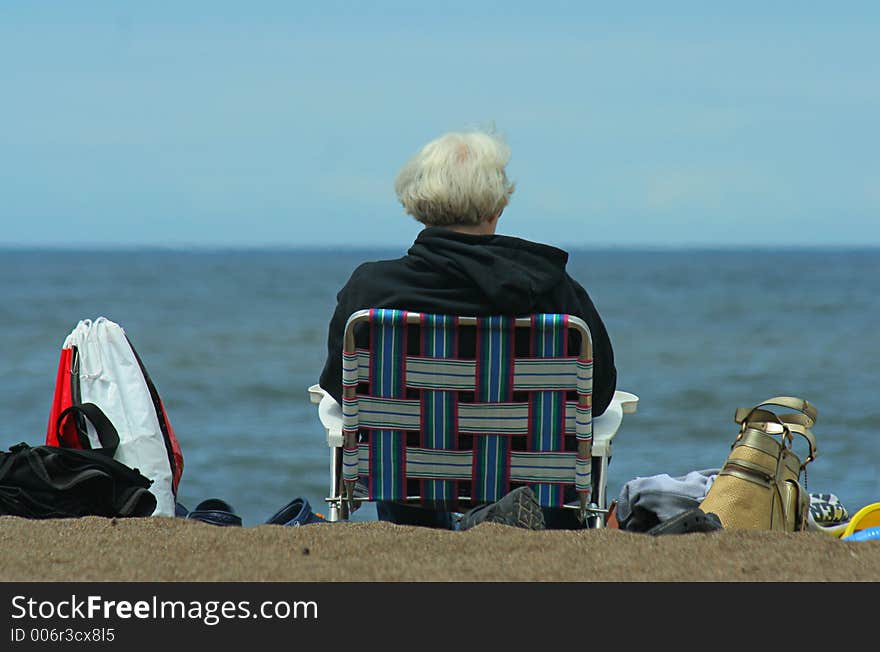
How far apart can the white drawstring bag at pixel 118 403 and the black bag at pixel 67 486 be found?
0.20m

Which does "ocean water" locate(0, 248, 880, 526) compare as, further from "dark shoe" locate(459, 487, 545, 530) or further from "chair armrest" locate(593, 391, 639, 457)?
"dark shoe" locate(459, 487, 545, 530)

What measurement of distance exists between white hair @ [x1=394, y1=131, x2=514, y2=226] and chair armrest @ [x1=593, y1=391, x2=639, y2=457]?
69 cm

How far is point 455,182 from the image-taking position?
3459 mm

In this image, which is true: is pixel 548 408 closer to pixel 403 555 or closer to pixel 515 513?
pixel 515 513

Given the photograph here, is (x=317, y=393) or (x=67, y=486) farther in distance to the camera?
(x=317, y=393)

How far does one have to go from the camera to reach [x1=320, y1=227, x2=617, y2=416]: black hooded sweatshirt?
329 cm

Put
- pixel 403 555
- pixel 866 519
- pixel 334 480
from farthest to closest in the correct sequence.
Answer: pixel 866 519 < pixel 334 480 < pixel 403 555

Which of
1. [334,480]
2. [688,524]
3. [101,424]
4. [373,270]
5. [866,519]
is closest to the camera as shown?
[688,524]

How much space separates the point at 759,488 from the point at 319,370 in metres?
14.0

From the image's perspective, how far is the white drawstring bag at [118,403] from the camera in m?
3.72

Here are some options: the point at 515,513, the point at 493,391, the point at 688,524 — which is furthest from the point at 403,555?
the point at 493,391

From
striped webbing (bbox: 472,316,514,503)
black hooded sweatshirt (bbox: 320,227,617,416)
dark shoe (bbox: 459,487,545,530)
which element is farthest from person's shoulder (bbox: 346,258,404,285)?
dark shoe (bbox: 459,487,545,530)

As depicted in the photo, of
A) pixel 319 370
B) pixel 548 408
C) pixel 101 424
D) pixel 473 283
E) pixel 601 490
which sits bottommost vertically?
pixel 319 370
